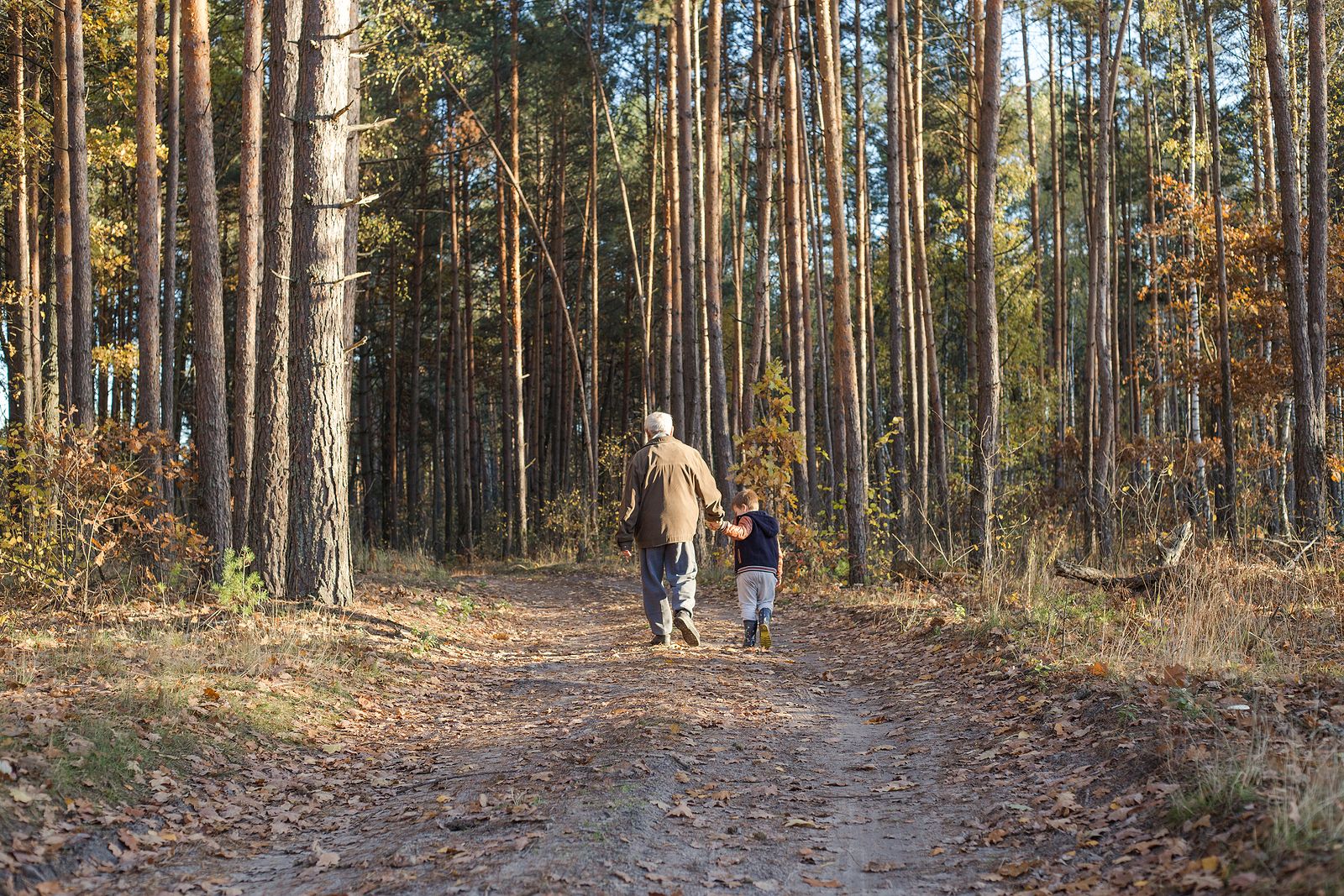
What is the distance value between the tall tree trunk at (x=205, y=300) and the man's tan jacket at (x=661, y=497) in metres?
5.28

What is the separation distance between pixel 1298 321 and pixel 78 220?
616 inches

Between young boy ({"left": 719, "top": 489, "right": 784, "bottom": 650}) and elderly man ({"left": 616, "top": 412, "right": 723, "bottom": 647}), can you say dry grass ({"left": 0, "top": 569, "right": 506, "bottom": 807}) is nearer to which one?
elderly man ({"left": 616, "top": 412, "right": 723, "bottom": 647})

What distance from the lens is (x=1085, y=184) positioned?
89.4ft

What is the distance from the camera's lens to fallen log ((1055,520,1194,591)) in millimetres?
10078

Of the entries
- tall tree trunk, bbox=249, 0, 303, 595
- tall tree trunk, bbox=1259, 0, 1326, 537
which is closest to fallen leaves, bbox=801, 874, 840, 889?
tall tree trunk, bbox=249, 0, 303, 595

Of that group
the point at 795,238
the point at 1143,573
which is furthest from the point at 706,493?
the point at 795,238

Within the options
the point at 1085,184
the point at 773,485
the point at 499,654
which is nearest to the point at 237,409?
the point at 499,654

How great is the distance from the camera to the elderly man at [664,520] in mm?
9344

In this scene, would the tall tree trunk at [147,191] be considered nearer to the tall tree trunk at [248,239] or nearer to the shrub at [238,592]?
the tall tree trunk at [248,239]

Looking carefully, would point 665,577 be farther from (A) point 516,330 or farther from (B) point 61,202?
(A) point 516,330

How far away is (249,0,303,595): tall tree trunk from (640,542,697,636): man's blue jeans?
11.3 ft

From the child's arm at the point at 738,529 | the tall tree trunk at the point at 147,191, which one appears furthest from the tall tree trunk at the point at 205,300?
the child's arm at the point at 738,529

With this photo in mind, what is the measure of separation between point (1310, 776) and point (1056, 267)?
72.4 ft

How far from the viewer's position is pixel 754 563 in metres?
9.41
